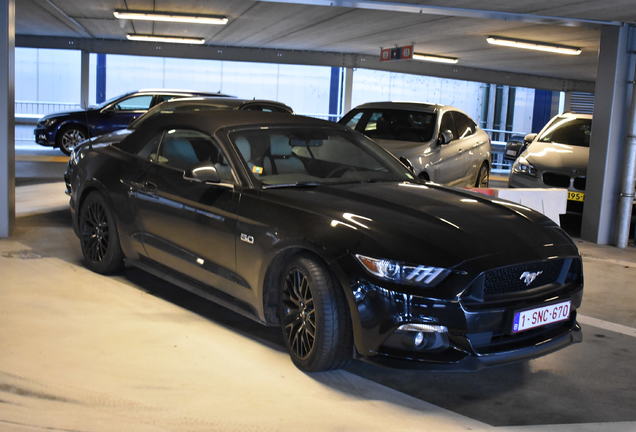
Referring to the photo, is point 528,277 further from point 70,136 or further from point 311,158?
point 70,136

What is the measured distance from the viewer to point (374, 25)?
14367mm

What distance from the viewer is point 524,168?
1033cm

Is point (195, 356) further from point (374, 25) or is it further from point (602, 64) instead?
point (374, 25)

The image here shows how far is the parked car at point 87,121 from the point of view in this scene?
16.5m

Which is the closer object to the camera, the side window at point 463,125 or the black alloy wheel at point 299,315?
the black alloy wheel at point 299,315

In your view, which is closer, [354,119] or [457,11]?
[457,11]

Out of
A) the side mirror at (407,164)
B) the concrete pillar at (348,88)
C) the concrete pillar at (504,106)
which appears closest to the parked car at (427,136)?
the side mirror at (407,164)

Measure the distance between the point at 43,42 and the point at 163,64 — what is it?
6173mm

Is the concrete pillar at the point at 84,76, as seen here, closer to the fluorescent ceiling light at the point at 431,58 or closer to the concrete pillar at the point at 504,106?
the fluorescent ceiling light at the point at 431,58

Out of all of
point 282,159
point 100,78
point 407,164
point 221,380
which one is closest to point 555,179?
point 407,164

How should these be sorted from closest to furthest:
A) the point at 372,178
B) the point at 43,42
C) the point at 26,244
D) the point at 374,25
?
the point at 372,178
the point at 26,244
the point at 374,25
the point at 43,42

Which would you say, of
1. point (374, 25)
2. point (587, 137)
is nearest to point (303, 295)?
point (587, 137)

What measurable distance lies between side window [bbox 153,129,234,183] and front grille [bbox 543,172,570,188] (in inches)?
246

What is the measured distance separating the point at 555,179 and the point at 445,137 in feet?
5.30
